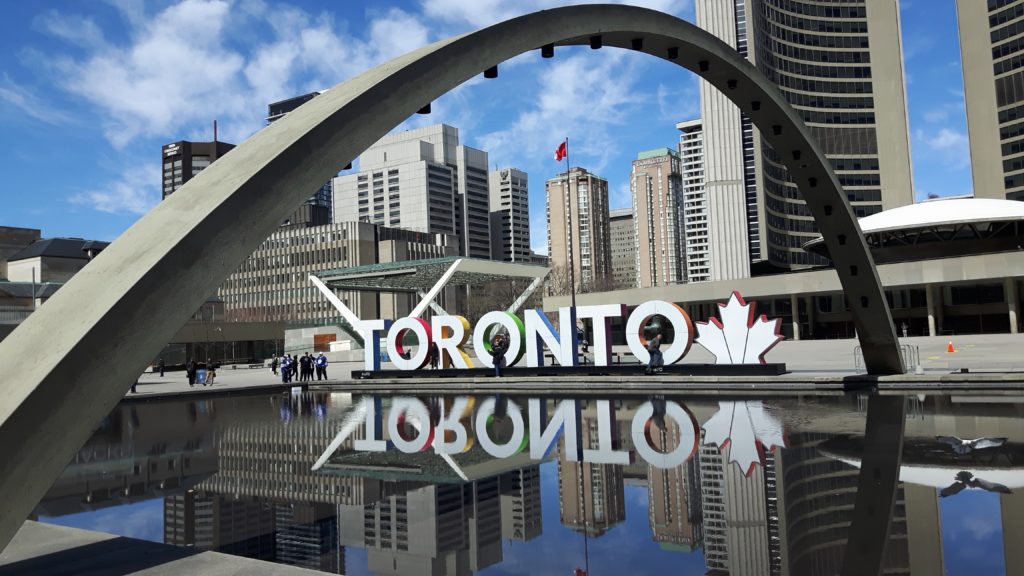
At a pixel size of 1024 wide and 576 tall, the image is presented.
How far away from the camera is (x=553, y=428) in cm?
1590

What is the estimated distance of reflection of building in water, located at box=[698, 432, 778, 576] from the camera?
6.51m

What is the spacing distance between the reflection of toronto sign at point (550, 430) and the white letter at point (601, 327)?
5.99 meters

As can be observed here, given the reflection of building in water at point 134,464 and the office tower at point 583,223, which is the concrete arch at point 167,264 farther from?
the office tower at point 583,223

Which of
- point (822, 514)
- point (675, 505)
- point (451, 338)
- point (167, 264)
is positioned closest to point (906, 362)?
point (451, 338)

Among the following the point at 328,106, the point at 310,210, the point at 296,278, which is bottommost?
the point at 328,106

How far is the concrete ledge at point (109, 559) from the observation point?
5828mm

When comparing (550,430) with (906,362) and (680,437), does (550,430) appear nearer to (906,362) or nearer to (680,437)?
(680,437)

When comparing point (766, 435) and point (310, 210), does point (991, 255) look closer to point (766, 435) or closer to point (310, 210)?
point (766, 435)

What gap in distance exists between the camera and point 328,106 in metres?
6.74

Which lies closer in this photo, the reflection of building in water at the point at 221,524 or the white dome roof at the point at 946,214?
the reflection of building in water at the point at 221,524

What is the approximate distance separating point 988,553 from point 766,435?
6.95m

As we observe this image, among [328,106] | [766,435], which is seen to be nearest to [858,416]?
[766,435]

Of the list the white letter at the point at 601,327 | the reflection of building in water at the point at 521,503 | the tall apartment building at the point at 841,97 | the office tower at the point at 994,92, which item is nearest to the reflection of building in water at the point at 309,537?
the reflection of building in water at the point at 521,503

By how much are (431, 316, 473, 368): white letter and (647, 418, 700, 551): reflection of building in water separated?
1844 cm
